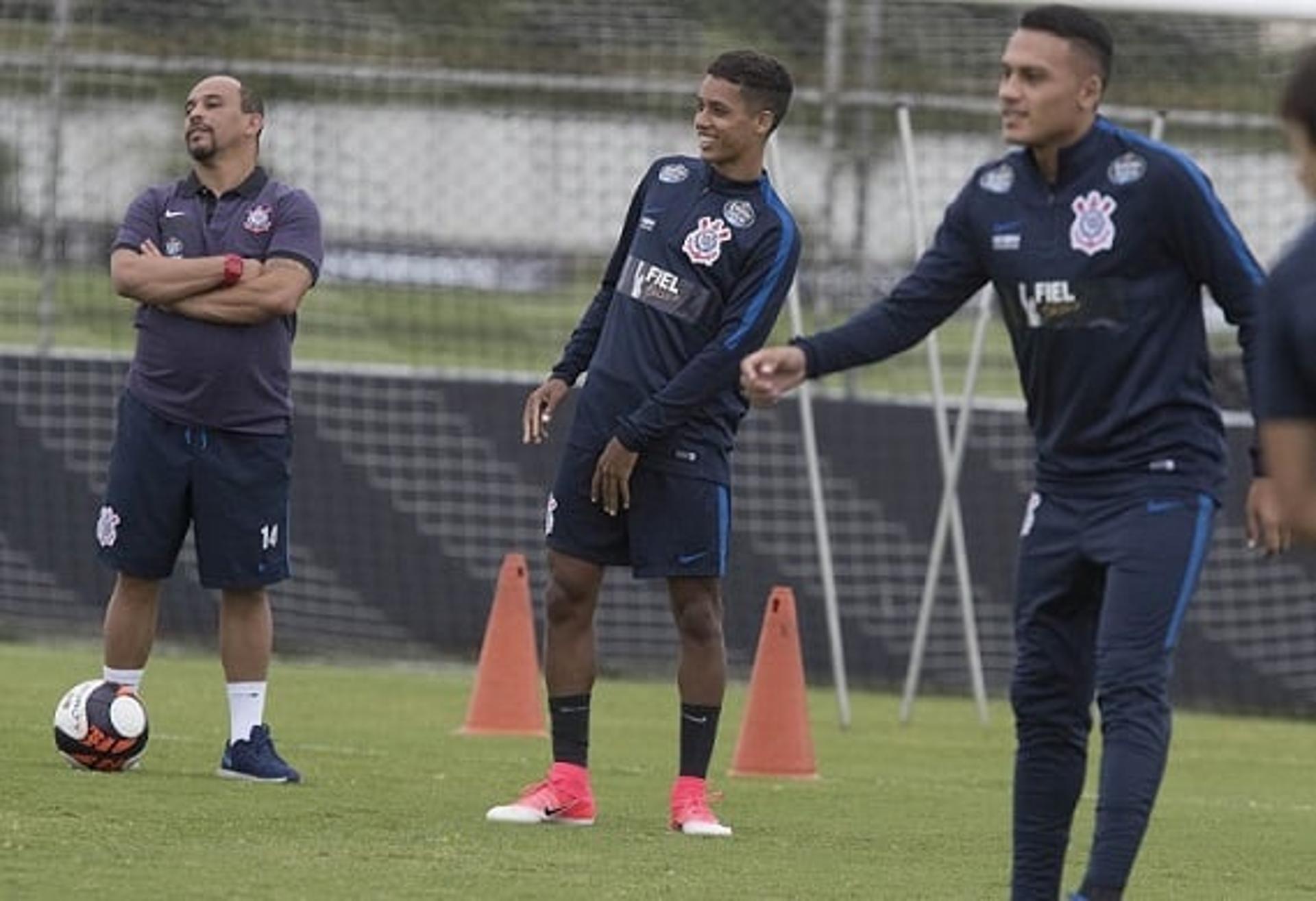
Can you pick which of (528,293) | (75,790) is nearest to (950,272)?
(75,790)

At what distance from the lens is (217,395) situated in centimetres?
926

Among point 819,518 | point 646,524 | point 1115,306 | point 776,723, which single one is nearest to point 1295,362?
point 1115,306

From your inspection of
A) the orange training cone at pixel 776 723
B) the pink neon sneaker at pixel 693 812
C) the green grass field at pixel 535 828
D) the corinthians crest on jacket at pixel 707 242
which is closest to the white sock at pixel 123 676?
the green grass field at pixel 535 828

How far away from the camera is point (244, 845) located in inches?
299

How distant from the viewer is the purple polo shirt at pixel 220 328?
365 inches

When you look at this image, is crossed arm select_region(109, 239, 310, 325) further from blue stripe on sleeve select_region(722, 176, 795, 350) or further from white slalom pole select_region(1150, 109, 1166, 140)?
white slalom pole select_region(1150, 109, 1166, 140)

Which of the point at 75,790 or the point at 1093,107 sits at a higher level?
the point at 1093,107

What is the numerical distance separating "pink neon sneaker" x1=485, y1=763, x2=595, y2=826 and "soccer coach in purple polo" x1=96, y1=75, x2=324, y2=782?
0.97 m

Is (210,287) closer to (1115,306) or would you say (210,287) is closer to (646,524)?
(646,524)

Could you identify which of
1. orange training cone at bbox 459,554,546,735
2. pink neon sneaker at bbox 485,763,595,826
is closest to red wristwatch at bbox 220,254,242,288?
pink neon sneaker at bbox 485,763,595,826

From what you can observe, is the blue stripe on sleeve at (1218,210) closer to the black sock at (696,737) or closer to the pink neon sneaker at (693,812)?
the pink neon sneaker at (693,812)

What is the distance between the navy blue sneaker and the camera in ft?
30.2

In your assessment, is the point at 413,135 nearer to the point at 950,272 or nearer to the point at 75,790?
the point at 75,790

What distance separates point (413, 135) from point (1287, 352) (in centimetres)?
1298
